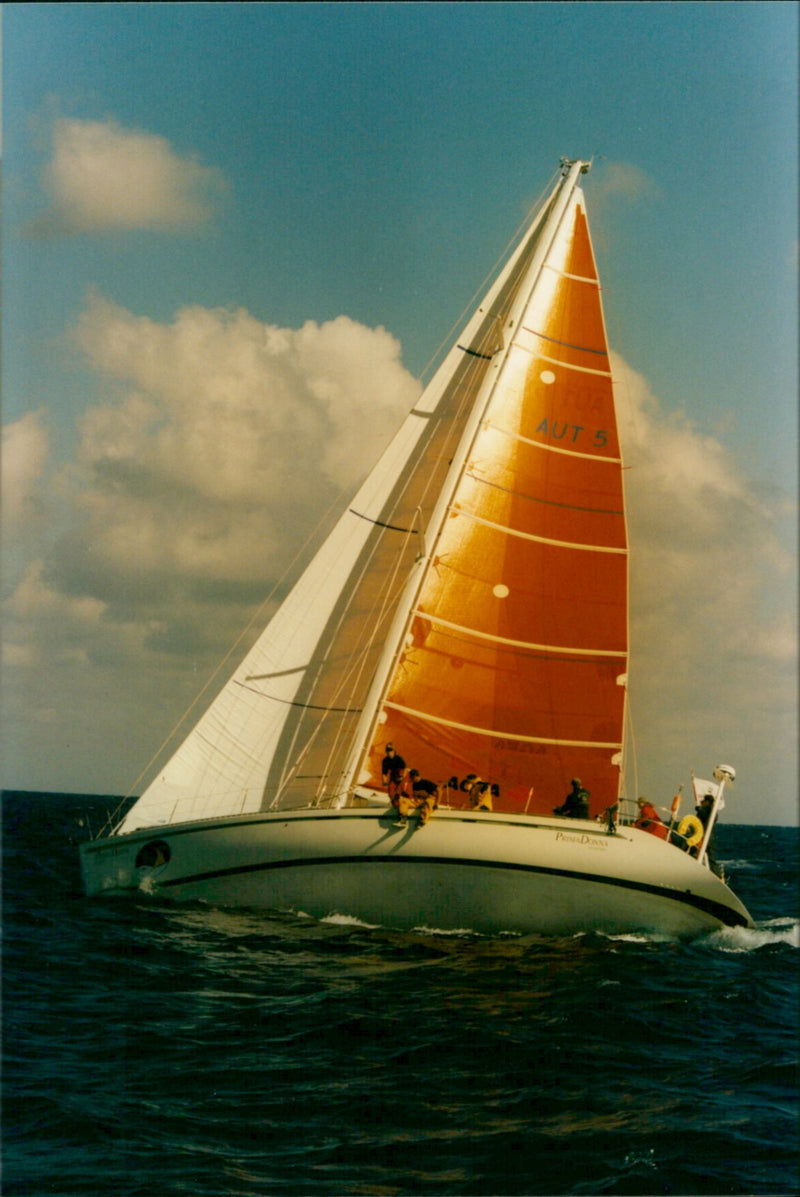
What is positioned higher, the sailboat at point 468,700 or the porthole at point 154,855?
the sailboat at point 468,700

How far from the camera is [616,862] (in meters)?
12.7

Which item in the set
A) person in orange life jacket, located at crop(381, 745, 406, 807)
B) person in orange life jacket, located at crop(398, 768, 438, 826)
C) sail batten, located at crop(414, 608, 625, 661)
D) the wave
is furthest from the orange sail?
the wave

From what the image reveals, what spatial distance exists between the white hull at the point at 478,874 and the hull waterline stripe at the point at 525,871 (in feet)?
0.04

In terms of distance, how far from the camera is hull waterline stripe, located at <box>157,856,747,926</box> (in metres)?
12.5

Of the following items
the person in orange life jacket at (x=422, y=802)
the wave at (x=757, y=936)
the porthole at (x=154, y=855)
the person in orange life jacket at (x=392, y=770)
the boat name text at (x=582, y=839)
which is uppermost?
the person in orange life jacket at (x=392, y=770)

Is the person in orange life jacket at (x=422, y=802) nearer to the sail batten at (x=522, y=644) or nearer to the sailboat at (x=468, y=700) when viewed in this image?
the sailboat at (x=468, y=700)

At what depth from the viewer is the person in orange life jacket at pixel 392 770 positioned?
13.7 metres

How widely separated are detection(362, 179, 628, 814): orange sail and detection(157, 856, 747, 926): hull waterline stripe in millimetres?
2086

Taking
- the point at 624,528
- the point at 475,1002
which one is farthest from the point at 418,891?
the point at 624,528

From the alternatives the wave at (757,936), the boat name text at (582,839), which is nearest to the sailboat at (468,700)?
the boat name text at (582,839)

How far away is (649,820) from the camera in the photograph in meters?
14.9

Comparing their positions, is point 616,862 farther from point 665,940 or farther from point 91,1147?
point 91,1147

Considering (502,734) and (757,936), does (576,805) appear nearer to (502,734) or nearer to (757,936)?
(502,734)

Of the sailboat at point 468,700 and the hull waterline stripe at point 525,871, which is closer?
the hull waterline stripe at point 525,871
